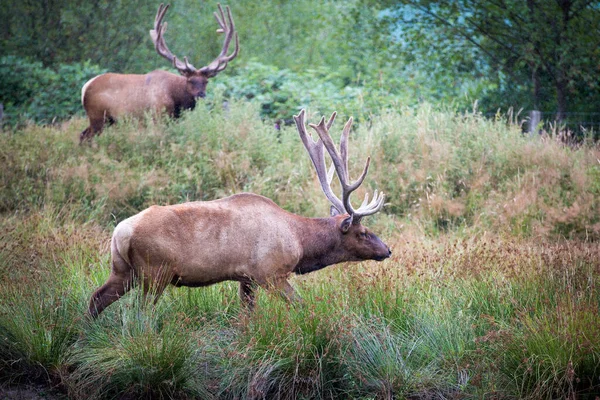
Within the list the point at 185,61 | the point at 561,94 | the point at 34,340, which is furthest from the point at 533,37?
the point at 34,340

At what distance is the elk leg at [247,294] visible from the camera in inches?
247

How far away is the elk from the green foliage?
4034 mm

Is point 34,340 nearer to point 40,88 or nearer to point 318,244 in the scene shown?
point 318,244

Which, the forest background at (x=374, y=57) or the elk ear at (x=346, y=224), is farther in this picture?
the forest background at (x=374, y=57)

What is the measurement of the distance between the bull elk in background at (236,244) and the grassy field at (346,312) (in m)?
0.21

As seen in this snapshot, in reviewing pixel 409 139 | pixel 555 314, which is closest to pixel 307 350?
pixel 555 314

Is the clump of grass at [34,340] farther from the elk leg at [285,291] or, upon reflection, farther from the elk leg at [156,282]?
the elk leg at [285,291]

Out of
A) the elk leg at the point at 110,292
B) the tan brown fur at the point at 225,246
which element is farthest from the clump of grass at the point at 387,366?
the elk leg at the point at 110,292

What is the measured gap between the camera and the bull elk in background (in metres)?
5.78

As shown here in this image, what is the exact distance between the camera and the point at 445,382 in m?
5.43

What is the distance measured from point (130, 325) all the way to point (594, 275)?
151 inches

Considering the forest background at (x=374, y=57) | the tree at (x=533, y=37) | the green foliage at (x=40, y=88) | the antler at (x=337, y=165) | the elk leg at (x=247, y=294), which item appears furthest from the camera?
the green foliage at (x=40, y=88)

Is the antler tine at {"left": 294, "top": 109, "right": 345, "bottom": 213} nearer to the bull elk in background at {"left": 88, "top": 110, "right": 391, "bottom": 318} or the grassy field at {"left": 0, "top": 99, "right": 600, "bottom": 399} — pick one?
the bull elk in background at {"left": 88, "top": 110, "right": 391, "bottom": 318}

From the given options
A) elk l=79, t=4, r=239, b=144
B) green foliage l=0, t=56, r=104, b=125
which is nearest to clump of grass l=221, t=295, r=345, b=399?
elk l=79, t=4, r=239, b=144
